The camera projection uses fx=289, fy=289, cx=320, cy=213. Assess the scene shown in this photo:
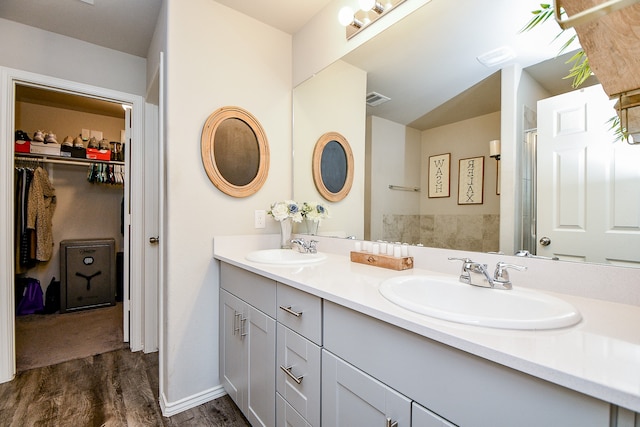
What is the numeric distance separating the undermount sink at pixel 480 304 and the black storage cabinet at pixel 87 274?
152 inches

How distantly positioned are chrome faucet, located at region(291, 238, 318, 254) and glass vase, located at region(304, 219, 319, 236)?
0.10 metres

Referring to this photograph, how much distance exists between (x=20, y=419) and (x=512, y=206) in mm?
2682

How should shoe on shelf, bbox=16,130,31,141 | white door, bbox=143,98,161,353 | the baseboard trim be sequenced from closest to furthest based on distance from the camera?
the baseboard trim < white door, bbox=143,98,161,353 < shoe on shelf, bbox=16,130,31,141

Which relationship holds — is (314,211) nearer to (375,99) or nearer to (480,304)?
(375,99)

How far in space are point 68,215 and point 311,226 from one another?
348 cm

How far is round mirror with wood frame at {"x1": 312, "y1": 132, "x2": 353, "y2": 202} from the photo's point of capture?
183 cm

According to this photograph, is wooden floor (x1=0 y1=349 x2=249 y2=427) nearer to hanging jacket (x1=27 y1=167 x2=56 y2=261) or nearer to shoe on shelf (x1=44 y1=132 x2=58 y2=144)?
hanging jacket (x1=27 y1=167 x2=56 y2=261)

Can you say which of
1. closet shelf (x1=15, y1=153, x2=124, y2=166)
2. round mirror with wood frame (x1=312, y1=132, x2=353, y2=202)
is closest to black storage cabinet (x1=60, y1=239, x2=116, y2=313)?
closet shelf (x1=15, y1=153, x2=124, y2=166)

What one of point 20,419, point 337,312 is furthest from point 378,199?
point 20,419

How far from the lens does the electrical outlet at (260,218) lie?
2.01 meters

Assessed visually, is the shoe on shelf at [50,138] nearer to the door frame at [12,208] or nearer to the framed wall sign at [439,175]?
the door frame at [12,208]

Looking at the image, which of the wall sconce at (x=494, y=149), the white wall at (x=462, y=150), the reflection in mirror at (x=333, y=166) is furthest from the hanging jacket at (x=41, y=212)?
the wall sconce at (x=494, y=149)

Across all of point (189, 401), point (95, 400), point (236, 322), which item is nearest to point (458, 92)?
point (236, 322)

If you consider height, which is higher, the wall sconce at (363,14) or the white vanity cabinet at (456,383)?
the wall sconce at (363,14)
